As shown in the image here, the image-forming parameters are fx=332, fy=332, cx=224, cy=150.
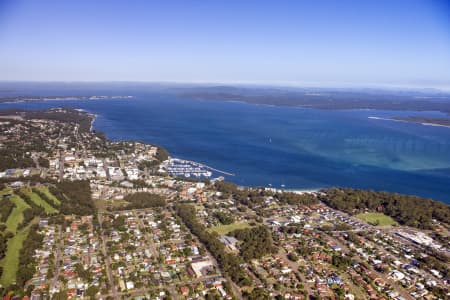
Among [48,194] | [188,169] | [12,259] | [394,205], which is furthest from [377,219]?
[48,194]

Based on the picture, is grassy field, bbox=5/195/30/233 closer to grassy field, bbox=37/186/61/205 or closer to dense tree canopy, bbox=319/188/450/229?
grassy field, bbox=37/186/61/205

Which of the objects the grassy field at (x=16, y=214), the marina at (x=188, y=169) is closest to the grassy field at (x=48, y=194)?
the grassy field at (x=16, y=214)

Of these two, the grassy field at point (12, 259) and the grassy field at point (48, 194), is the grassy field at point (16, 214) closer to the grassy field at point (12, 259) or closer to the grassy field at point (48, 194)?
the grassy field at point (12, 259)

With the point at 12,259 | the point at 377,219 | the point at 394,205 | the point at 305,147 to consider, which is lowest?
the point at 377,219

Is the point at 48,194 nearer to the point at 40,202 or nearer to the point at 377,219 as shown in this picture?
the point at 40,202

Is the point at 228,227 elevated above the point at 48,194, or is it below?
below

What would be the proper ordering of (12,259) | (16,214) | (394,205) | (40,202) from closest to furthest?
(12,259)
(16,214)
(40,202)
(394,205)
